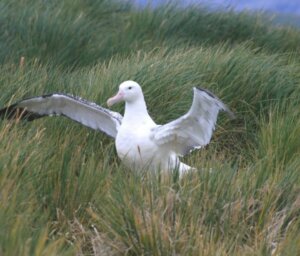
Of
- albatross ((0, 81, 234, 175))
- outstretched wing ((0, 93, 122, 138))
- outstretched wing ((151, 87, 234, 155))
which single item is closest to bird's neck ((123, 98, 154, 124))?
albatross ((0, 81, 234, 175))

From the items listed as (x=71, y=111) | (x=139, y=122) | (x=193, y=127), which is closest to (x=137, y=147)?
(x=139, y=122)

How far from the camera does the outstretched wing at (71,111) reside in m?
5.41

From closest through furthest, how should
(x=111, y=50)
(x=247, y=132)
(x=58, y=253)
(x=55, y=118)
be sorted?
(x=58, y=253)
(x=55, y=118)
(x=247, y=132)
(x=111, y=50)

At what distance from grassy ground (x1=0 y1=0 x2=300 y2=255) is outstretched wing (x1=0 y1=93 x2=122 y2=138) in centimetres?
10

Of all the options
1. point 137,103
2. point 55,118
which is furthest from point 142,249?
point 55,118

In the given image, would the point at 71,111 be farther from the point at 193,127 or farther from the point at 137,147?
the point at 193,127

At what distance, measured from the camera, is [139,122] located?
208 inches

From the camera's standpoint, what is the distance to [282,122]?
18.1ft

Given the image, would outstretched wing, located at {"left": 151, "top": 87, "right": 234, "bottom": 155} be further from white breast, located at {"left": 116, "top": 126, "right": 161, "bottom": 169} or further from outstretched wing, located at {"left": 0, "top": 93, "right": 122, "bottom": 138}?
outstretched wing, located at {"left": 0, "top": 93, "right": 122, "bottom": 138}

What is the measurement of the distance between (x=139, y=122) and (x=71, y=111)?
1.86 feet

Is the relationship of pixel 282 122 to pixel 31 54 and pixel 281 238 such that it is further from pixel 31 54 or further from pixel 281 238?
pixel 31 54

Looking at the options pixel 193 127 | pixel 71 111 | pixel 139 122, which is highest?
pixel 193 127

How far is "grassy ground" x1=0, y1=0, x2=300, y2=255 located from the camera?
3498mm

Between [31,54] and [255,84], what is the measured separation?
2202 mm
